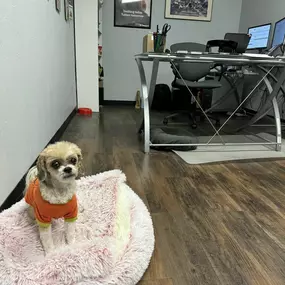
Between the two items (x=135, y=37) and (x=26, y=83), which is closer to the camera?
(x=26, y=83)

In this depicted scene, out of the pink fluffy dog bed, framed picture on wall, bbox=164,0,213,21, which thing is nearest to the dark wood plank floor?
the pink fluffy dog bed

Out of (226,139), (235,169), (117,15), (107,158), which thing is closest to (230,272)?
(235,169)

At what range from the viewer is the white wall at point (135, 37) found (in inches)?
163

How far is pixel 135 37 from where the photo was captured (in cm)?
420

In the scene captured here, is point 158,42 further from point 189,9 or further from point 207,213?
point 189,9

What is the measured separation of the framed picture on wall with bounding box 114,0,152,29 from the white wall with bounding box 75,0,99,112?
0.71m

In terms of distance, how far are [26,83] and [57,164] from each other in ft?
2.49

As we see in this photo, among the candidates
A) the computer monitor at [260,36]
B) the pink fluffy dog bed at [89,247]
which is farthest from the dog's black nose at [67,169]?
the computer monitor at [260,36]

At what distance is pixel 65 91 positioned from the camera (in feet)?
9.10

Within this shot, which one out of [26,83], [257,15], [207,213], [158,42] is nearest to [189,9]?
[257,15]

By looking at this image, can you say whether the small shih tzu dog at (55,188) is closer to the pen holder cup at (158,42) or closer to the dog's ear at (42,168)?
the dog's ear at (42,168)

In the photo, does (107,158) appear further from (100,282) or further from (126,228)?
(100,282)

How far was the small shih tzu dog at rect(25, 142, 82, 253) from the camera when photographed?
863 millimetres

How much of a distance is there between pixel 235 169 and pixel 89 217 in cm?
114
